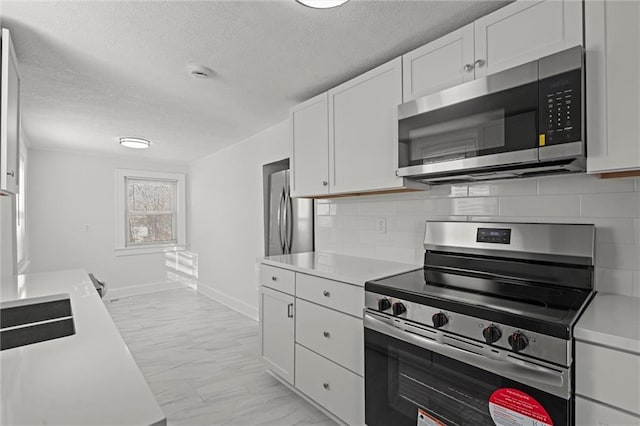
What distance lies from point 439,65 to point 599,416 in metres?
1.65

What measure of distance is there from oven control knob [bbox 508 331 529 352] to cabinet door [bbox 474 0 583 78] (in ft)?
3.83

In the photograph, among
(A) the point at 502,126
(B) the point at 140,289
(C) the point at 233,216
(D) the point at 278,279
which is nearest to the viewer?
(A) the point at 502,126

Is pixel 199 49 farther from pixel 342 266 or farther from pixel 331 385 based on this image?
pixel 331 385

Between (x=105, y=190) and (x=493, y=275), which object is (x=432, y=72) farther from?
(x=105, y=190)

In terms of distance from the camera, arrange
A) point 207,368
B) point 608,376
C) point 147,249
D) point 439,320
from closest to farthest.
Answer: point 608,376
point 439,320
point 207,368
point 147,249

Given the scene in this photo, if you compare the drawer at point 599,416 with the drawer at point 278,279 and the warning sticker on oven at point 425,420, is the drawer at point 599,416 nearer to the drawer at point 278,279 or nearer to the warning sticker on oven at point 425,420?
the warning sticker on oven at point 425,420

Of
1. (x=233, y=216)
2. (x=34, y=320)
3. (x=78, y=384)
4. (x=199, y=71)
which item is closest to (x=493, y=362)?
(x=78, y=384)

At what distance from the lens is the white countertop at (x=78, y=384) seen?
2.13 ft

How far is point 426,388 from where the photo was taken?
4.84ft

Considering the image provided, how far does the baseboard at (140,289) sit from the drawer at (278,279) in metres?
3.89

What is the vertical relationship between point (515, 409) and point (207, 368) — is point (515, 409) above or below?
above

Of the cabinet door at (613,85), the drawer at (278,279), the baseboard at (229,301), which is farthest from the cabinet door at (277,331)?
the cabinet door at (613,85)

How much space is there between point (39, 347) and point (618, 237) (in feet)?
7.41

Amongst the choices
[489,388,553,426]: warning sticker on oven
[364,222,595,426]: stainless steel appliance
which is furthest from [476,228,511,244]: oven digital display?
[489,388,553,426]: warning sticker on oven
